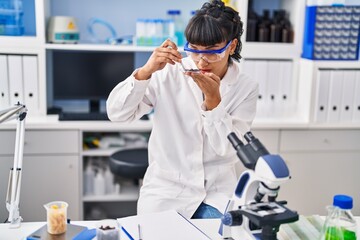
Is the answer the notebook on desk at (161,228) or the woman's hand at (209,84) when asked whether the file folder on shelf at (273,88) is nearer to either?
the woman's hand at (209,84)

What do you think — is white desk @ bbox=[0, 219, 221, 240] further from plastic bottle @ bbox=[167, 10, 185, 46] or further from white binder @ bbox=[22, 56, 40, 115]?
plastic bottle @ bbox=[167, 10, 185, 46]

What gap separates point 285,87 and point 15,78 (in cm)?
171

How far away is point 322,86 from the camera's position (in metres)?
2.90

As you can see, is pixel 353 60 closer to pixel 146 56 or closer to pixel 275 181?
pixel 146 56

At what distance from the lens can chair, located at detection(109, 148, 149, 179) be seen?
8.50ft

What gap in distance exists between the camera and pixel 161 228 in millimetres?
1417

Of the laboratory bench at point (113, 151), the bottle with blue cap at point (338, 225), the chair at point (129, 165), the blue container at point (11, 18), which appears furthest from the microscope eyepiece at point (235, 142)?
the blue container at point (11, 18)

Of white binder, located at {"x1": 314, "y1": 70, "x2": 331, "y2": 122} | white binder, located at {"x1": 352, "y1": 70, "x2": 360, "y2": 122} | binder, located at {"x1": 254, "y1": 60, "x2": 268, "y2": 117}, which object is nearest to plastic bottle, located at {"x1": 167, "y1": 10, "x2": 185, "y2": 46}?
binder, located at {"x1": 254, "y1": 60, "x2": 268, "y2": 117}

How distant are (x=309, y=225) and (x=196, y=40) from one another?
736 mm

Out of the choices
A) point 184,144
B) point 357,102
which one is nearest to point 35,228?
point 184,144

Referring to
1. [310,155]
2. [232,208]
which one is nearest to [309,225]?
[232,208]

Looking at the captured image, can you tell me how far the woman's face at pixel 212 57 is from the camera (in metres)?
1.64

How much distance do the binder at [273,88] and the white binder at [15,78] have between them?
1.55 m

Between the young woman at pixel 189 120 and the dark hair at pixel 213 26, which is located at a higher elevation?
the dark hair at pixel 213 26
